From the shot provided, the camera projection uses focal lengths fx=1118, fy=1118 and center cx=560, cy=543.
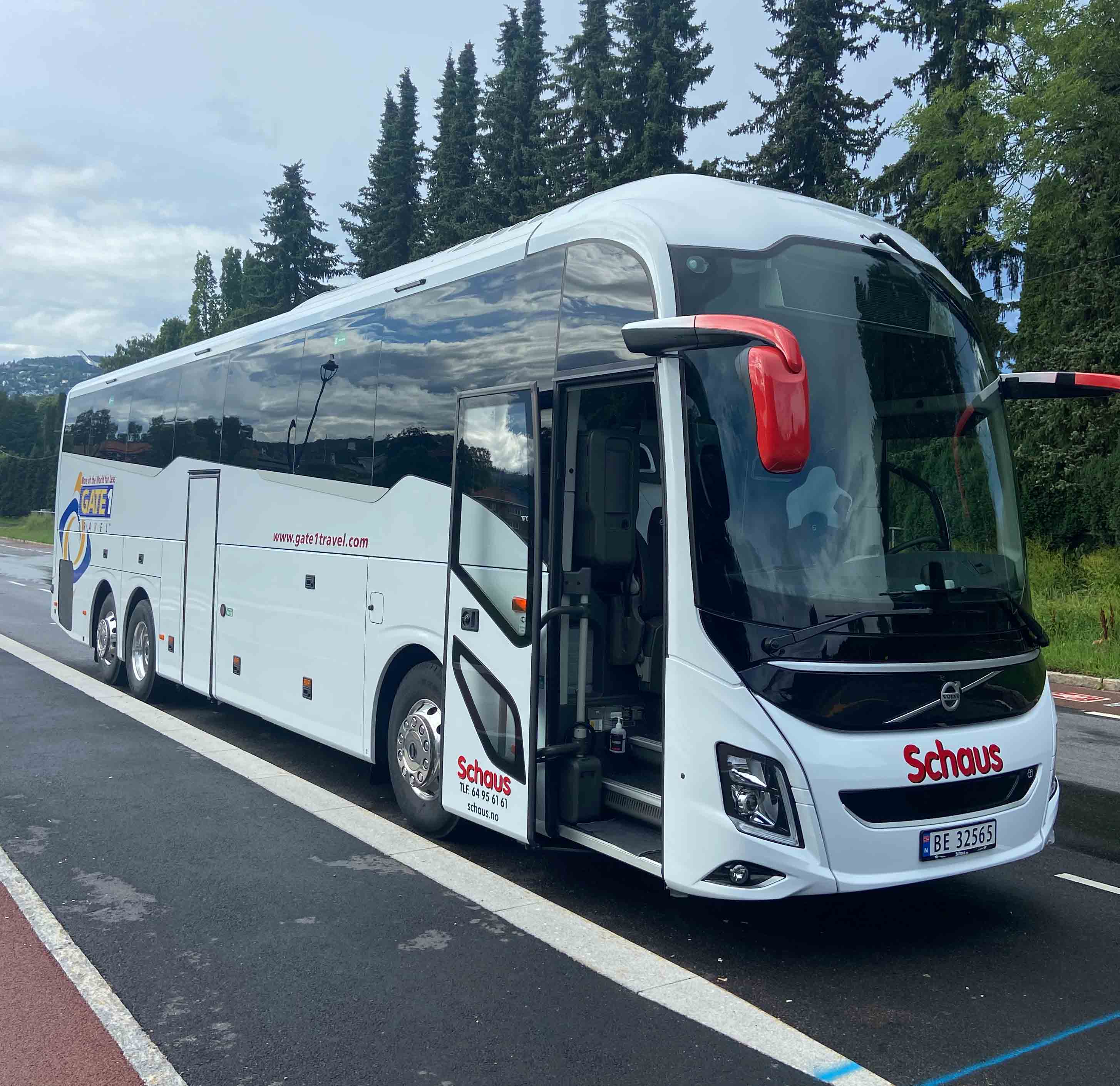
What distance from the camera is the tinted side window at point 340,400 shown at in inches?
292

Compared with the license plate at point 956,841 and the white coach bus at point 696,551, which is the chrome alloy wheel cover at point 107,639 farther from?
the license plate at point 956,841

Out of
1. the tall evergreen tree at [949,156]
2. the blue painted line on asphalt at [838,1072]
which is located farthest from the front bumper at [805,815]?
the tall evergreen tree at [949,156]

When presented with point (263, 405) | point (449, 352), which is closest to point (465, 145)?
point (263, 405)

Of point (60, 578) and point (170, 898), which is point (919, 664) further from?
point (60, 578)

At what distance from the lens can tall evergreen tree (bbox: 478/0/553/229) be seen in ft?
130

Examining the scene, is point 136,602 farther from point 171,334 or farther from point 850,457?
point 171,334

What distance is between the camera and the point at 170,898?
18.2 ft

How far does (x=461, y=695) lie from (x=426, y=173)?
5107 cm

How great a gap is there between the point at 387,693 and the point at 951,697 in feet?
11.8

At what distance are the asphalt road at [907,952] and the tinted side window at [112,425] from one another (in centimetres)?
607

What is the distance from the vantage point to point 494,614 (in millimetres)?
5867

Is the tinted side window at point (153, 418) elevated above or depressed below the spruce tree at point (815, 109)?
below

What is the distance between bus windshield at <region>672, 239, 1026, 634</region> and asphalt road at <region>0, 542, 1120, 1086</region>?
1498mm

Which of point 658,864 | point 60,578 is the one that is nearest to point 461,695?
point 658,864
